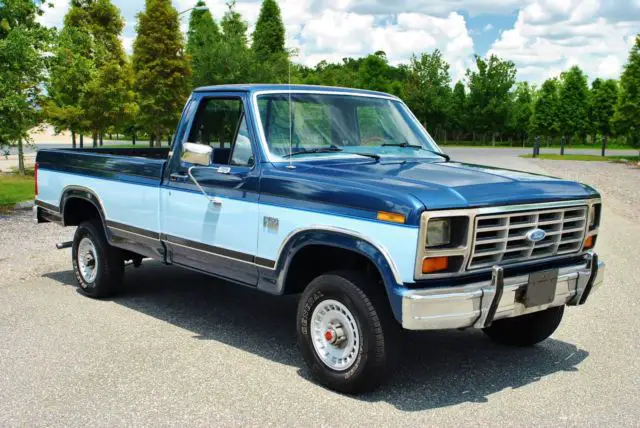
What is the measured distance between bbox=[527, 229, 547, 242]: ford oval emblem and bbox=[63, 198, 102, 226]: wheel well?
4.86 m

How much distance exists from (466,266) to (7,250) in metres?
7.91

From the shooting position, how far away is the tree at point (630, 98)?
1313 inches

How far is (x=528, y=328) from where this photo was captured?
5.94 meters

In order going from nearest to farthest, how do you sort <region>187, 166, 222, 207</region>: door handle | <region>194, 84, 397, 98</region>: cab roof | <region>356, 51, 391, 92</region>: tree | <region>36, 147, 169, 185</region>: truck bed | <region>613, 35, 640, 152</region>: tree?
1. <region>187, 166, 222, 207</region>: door handle
2. <region>194, 84, 397, 98</region>: cab roof
3. <region>36, 147, 169, 185</region>: truck bed
4. <region>613, 35, 640, 152</region>: tree
5. <region>356, 51, 391, 92</region>: tree

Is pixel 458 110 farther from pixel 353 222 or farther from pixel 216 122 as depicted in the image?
pixel 353 222

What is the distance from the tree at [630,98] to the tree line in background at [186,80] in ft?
0.20

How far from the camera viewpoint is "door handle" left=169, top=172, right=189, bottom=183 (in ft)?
20.4

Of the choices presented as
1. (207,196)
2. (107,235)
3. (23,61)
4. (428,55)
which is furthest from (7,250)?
(428,55)

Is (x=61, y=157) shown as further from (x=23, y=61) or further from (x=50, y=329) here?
(x=23, y=61)

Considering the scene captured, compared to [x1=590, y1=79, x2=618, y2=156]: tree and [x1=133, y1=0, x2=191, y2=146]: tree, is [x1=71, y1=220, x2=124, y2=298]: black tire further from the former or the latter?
[x1=590, y1=79, x2=618, y2=156]: tree

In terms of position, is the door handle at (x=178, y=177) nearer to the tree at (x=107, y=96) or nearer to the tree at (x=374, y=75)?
the tree at (x=107, y=96)

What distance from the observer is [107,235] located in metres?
7.27

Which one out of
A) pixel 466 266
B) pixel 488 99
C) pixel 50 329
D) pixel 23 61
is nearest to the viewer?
pixel 466 266

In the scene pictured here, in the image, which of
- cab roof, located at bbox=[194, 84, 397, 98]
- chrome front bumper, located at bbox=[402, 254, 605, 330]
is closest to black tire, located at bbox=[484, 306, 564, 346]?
chrome front bumper, located at bbox=[402, 254, 605, 330]
